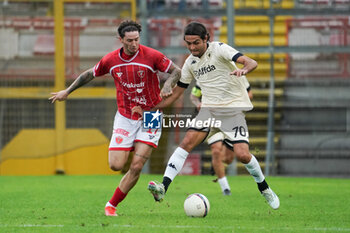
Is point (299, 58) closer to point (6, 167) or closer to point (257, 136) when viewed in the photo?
point (257, 136)

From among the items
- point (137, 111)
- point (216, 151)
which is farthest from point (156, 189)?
point (216, 151)

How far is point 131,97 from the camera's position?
24.6 ft

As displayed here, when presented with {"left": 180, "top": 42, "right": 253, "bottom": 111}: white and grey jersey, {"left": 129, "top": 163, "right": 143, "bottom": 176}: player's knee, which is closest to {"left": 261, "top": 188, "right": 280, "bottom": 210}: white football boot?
{"left": 180, "top": 42, "right": 253, "bottom": 111}: white and grey jersey

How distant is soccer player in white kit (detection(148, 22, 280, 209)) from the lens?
7727 mm

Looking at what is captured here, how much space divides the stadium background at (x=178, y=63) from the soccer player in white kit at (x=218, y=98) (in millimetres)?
5836

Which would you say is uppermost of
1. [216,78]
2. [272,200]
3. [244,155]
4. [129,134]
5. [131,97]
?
[216,78]

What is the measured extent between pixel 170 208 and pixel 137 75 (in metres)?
1.71

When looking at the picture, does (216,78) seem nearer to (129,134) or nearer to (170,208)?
(129,134)

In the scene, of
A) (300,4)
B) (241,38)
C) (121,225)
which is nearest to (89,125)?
(241,38)

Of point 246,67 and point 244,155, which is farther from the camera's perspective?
point 244,155

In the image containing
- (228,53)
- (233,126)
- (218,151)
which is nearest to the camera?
(228,53)

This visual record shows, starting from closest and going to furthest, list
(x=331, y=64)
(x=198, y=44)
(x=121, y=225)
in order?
(x=121, y=225) → (x=198, y=44) → (x=331, y=64)

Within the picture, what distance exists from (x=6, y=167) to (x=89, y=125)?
1.81 meters

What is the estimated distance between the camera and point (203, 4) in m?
14.5
